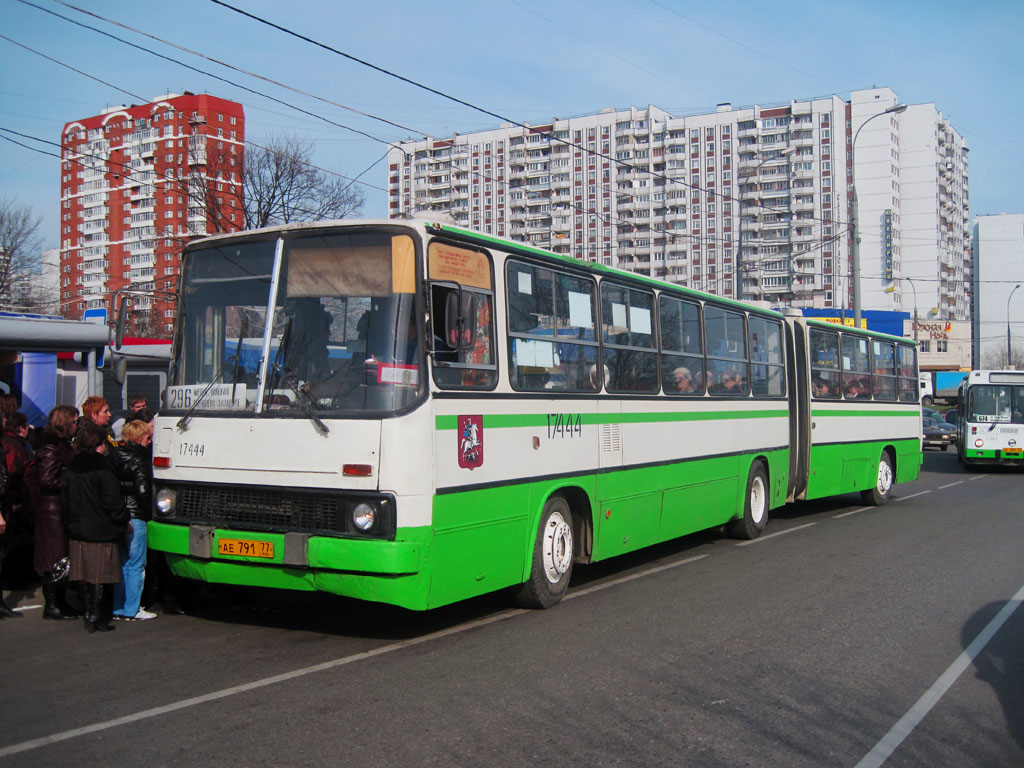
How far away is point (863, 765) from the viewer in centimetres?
478

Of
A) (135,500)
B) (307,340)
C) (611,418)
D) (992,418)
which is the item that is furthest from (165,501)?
(992,418)

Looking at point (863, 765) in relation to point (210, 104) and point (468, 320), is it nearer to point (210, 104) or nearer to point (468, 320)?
point (468, 320)

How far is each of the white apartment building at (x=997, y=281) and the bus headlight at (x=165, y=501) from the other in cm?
12436

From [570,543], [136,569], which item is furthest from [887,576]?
[136,569]

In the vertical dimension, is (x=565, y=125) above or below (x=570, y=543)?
above

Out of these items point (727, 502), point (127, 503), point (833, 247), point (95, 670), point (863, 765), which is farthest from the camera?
point (833, 247)

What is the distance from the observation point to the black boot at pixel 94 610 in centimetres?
763

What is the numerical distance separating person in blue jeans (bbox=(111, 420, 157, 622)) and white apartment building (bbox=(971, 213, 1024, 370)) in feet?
407

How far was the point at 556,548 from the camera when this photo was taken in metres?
8.41

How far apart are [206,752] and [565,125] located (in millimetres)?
123667

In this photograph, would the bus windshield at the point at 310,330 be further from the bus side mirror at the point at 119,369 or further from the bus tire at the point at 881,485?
the bus tire at the point at 881,485

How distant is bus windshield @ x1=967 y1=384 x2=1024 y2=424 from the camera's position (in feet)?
90.9

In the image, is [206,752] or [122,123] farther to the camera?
[122,123]

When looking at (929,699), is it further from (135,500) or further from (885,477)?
(885,477)
